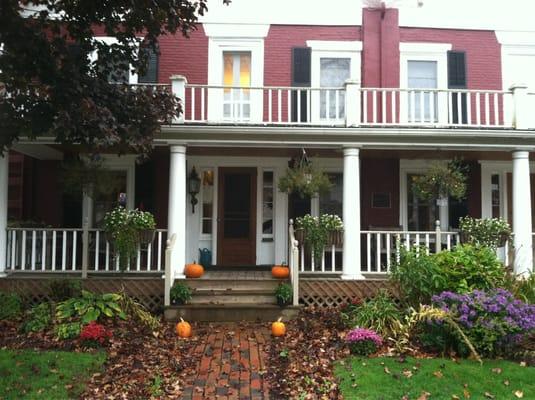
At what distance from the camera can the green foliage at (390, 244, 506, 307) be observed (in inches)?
286

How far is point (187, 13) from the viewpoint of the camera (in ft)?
23.7

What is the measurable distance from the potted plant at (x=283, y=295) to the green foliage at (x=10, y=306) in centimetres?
451

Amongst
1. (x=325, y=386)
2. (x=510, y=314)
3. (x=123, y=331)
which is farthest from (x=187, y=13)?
(x=510, y=314)

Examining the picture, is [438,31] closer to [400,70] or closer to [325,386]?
[400,70]

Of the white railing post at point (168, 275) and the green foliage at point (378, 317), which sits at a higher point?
the white railing post at point (168, 275)

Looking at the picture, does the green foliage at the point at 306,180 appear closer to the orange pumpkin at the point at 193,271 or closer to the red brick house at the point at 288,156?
the red brick house at the point at 288,156

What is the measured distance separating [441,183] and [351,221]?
211cm

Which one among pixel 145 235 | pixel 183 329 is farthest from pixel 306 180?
pixel 183 329

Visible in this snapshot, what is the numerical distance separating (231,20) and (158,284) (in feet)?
21.2

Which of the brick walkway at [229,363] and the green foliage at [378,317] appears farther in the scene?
the green foliage at [378,317]

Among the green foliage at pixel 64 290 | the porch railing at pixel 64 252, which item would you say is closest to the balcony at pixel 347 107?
the porch railing at pixel 64 252

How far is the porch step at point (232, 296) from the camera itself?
28.6 ft

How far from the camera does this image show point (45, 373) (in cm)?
582

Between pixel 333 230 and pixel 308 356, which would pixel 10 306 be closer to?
pixel 308 356
